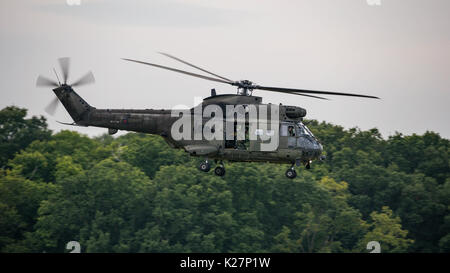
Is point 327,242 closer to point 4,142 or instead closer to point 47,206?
point 47,206

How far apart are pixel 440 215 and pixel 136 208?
3113cm

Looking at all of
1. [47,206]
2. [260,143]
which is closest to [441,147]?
[47,206]

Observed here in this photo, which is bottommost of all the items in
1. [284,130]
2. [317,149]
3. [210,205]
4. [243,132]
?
[317,149]

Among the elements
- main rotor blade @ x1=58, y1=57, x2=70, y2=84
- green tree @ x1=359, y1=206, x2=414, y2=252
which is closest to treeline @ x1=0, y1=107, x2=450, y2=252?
green tree @ x1=359, y1=206, x2=414, y2=252

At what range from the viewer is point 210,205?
7288 cm

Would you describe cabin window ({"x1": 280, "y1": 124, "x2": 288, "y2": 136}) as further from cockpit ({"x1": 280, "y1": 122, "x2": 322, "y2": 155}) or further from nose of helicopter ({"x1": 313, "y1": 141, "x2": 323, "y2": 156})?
nose of helicopter ({"x1": 313, "y1": 141, "x2": 323, "y2": 156})

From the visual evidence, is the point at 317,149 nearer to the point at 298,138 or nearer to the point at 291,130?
the point at 298,138

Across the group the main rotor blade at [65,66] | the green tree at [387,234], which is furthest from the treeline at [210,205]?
the main rotor blade at [65,66]

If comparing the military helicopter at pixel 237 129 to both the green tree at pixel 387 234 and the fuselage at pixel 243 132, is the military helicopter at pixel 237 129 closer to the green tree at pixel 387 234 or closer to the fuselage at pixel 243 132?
the fuselage at pixel 243 132

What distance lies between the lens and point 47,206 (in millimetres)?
72438

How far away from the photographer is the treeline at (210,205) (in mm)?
70438

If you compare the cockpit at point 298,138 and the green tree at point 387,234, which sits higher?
the green tree at point 387,234

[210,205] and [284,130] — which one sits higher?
[210,205]

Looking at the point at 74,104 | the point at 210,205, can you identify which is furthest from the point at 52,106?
the point at 210,205
